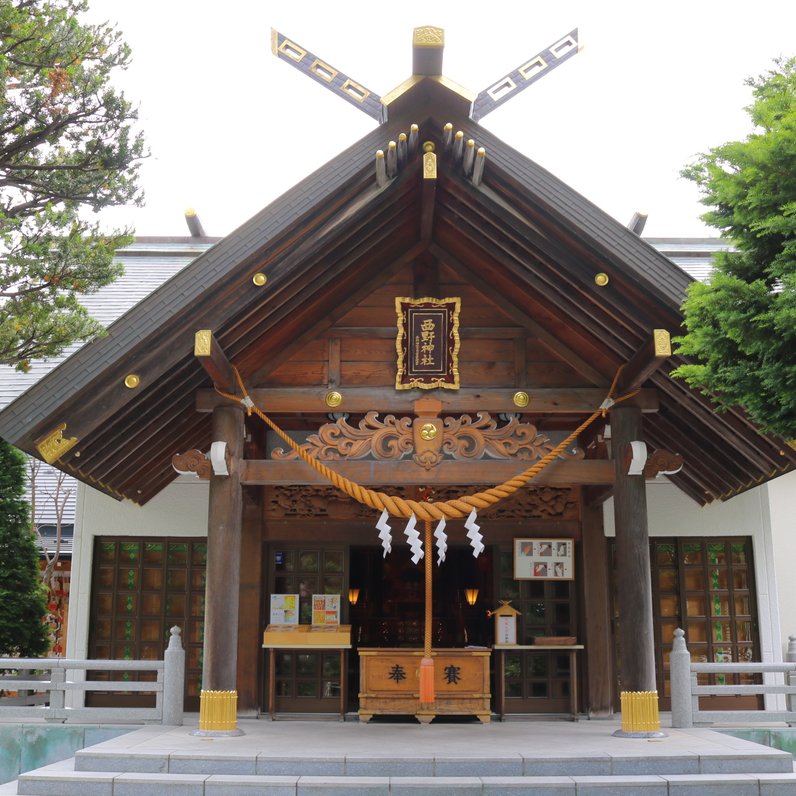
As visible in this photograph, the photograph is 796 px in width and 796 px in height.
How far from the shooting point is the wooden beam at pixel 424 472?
28.6ft

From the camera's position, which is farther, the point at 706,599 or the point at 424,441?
the point at 706,599

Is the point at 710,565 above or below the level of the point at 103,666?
above

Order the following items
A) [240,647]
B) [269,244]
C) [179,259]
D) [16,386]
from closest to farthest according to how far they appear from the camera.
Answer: [269,244] → [240,647] → [16,386] → [179,259]

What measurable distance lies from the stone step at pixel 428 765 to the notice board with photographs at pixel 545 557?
3779mm

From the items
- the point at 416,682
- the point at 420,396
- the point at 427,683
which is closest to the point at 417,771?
the point at 427,683

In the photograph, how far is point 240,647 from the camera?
34.8 ft

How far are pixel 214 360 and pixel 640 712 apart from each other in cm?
488

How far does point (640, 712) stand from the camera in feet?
26.9

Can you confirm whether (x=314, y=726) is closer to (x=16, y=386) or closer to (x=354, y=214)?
(x=354, y=214)

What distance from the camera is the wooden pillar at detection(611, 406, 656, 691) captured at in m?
8.35

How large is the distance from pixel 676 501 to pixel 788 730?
2.96 meters

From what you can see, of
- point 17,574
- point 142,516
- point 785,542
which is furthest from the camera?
point 785,542

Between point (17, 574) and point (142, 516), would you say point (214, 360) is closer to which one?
point (142, 516)

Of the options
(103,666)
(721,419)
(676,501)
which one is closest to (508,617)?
(676,501)
